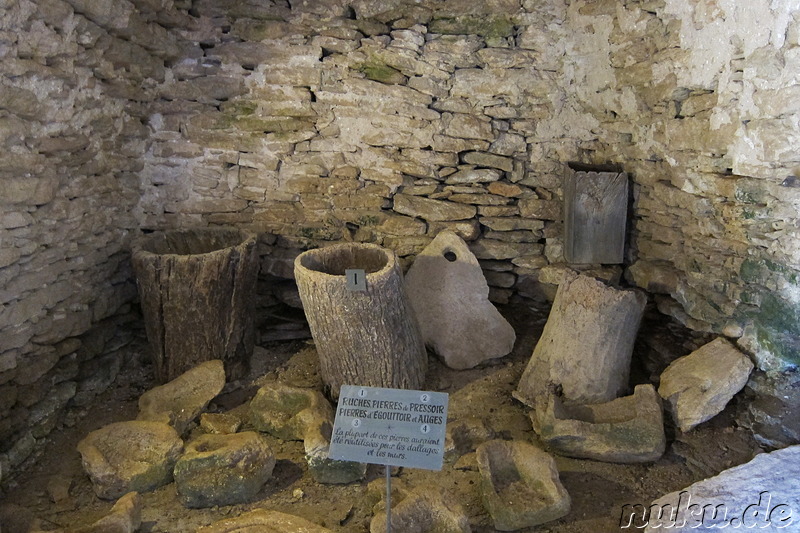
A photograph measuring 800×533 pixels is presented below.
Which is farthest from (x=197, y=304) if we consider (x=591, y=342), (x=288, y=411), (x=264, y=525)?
(x=591, y=342)

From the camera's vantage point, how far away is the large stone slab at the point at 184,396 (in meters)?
2.71

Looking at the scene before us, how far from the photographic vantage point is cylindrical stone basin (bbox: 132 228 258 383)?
293cm

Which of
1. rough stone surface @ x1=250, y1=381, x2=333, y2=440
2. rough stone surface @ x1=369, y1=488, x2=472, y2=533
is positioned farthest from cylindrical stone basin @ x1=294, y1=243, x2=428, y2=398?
rough stone surface @ x1=369, y1=488, x2=472, y2=533

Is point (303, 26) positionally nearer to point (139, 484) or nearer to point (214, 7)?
point (214, 7)

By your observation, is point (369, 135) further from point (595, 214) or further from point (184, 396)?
point (184, 396)

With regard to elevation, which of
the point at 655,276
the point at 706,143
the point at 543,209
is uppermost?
the point at 706,143

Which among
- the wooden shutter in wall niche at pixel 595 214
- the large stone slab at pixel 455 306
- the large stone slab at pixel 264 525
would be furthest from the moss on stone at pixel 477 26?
the large stone slab at pixel 264 525

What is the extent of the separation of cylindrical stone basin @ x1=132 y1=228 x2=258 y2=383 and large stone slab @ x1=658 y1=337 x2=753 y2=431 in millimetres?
2025

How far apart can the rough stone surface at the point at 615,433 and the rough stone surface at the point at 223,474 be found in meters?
1.15

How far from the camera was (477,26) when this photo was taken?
3402 millimetres

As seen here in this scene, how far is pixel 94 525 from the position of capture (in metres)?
2.03

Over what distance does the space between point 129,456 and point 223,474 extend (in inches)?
18.0

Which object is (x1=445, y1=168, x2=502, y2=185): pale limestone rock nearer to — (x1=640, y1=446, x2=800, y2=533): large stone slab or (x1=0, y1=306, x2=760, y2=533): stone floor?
(x1=0, y1=306, x2=760, y2=533): stone floor

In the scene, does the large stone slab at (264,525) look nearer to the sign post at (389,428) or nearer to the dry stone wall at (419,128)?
the sign post at (389,428)
